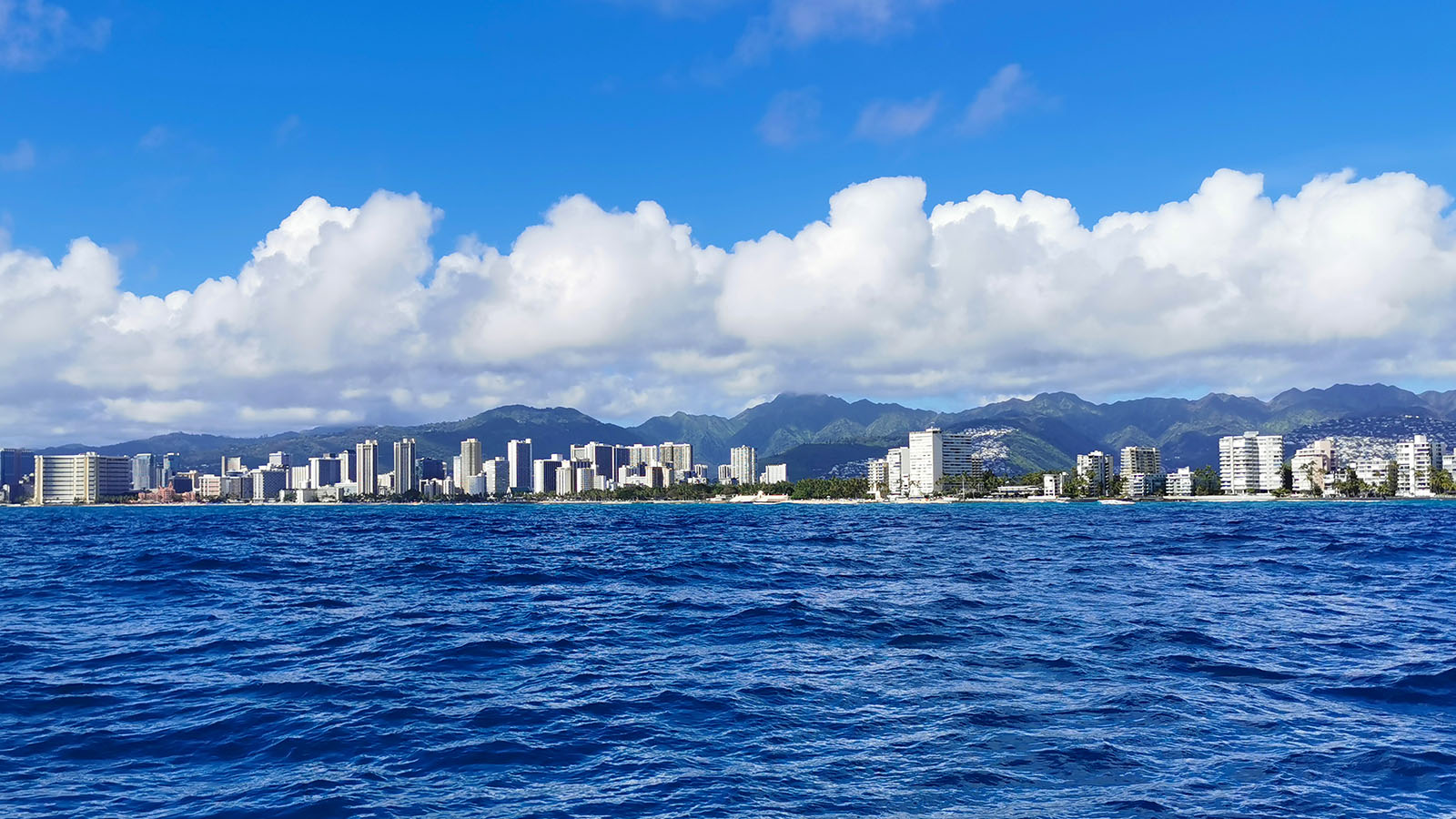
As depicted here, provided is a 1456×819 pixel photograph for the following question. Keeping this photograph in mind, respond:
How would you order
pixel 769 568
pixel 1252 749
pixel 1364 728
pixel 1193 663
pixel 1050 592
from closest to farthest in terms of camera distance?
1. pixel 1252 749
2. pixel 1364 728
3. pixel 1193 663
4. pixel 1050 592
5. pixel 769 568

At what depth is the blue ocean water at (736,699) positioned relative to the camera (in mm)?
12789

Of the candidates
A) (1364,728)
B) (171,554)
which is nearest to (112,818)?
(1364,728)

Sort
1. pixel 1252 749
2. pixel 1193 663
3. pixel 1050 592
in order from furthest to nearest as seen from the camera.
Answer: pixel 1050 592, pixel 1193 663, pixel 1252 749

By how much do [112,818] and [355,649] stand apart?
11715 millimetres

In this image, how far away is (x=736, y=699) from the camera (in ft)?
59.7

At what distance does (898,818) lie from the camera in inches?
464

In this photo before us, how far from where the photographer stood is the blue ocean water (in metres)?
12.8

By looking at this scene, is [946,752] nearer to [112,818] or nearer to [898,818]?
[898,818]

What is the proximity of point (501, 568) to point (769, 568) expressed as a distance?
562 inches

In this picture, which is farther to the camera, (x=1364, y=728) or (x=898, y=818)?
(x=1364, y=728)

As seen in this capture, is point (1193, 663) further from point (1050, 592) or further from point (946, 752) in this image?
point (1050, 592)

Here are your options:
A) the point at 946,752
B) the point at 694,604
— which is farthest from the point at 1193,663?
the point at 694,604

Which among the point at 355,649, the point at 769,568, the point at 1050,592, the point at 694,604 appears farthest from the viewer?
the point at 769,568

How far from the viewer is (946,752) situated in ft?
47.3
